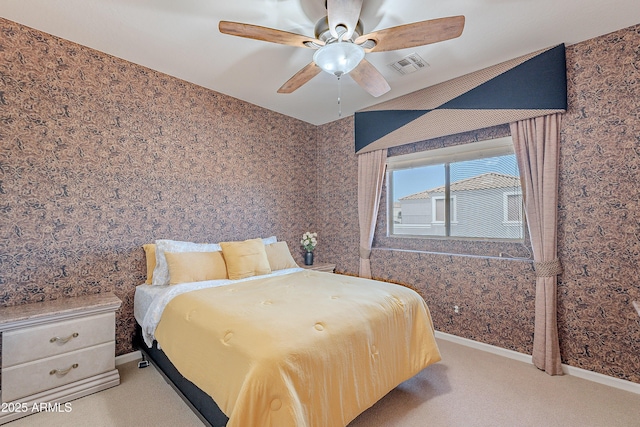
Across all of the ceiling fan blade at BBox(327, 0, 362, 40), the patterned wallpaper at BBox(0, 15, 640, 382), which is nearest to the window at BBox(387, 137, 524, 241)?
the patterned wallpaper at BBox(0, 15, 640, 382)

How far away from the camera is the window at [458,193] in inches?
110

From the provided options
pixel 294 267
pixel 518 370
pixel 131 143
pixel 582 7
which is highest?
pixel 582 7

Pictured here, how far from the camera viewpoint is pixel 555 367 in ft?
7.55

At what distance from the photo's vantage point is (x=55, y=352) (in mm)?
1929

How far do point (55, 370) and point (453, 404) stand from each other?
2740mm

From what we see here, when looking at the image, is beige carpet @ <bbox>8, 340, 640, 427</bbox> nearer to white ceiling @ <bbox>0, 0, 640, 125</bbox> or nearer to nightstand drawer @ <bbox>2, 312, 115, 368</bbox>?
nightstand drawer @ <bbox>2, 312, 115, 368</bbox>

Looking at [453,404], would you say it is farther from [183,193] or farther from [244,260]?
[183,193]

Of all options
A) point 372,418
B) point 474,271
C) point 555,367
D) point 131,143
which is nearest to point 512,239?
point 474,271

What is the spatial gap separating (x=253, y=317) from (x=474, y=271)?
2.32 meters

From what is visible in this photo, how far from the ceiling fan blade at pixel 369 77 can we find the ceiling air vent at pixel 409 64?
348 millimetres

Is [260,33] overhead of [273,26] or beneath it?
beneath

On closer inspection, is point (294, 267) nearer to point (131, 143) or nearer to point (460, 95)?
point (131, 143)

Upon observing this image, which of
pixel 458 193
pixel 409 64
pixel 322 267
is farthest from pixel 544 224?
pixel 322 267

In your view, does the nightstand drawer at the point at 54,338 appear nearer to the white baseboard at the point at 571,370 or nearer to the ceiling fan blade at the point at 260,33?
the ceiling fan blade at the point at 260,33
